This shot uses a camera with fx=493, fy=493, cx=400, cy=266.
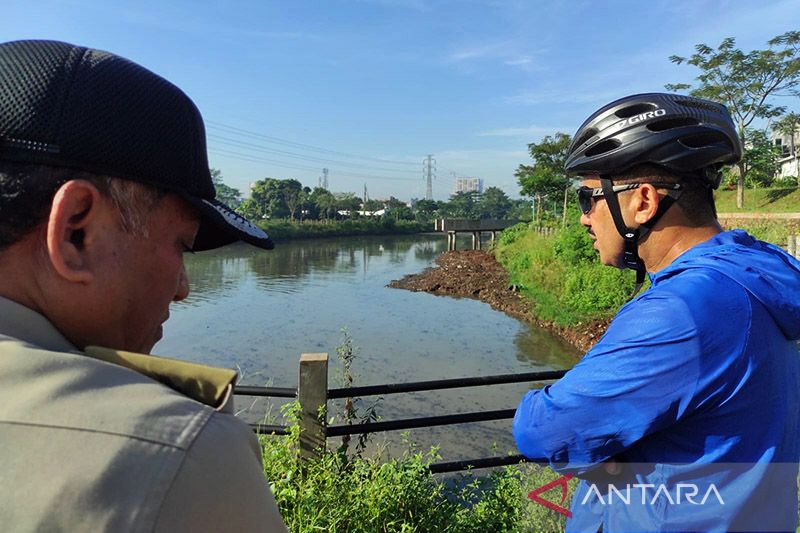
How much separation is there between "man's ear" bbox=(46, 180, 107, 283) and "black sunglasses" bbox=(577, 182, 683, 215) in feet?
4.91

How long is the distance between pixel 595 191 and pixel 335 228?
64109 millimetres

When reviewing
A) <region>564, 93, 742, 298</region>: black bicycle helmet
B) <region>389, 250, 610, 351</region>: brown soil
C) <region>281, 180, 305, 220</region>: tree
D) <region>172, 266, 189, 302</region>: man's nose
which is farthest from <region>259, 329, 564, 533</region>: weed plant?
<region>281, 180, 305, 220</region>: tree

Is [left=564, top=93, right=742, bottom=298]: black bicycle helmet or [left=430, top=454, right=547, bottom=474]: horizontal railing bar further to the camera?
[left=430, top=454, right=547, bottom=474]: horizontal railing bar

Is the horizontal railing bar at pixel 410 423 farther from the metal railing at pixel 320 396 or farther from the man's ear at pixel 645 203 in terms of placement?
the man's ear at pixel 645 203

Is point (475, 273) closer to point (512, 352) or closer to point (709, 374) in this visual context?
point (512, 352)

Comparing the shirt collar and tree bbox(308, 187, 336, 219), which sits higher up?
tree bbox(308, 187, 336, 219)

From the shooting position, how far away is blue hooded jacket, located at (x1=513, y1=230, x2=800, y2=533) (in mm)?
1130

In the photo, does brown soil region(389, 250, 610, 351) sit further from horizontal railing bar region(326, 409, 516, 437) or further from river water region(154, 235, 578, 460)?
horizontal railing bar region(326, 409, 516, 437)

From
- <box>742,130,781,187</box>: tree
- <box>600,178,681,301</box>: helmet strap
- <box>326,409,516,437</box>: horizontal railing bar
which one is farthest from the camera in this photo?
<box>742,130,781,187</box>: tree

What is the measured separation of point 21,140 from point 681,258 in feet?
4.92

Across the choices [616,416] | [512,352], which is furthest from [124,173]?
[512,352]

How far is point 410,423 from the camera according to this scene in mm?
3809

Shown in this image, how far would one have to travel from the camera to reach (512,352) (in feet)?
45.9

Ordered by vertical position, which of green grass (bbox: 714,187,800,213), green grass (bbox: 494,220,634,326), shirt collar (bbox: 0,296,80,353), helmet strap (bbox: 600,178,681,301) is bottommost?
green grass (bbox: 494,220,634,326)
